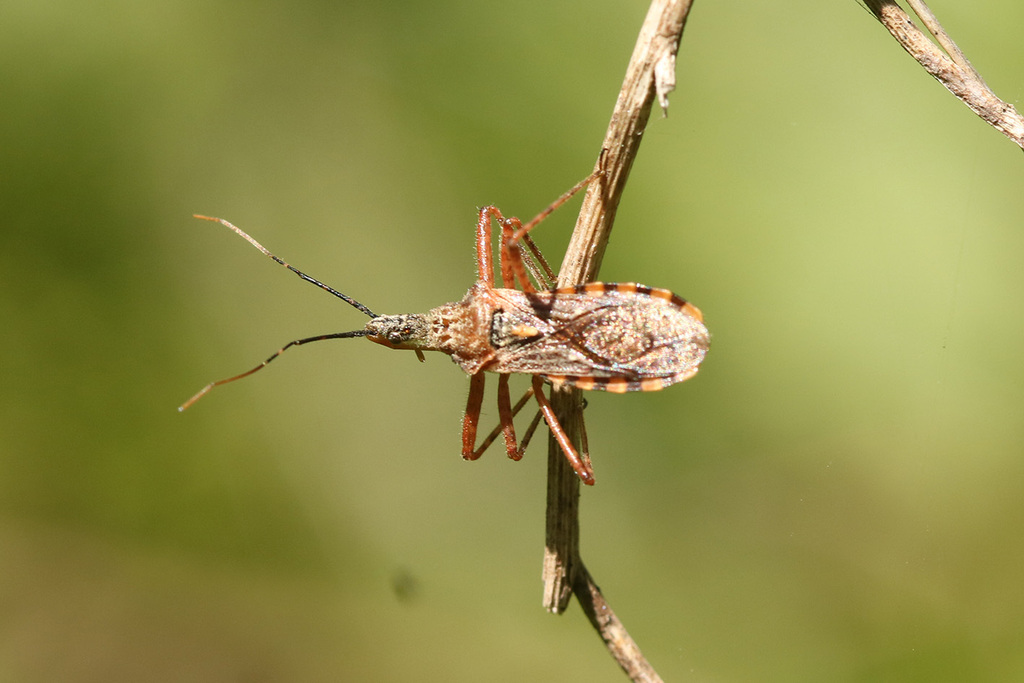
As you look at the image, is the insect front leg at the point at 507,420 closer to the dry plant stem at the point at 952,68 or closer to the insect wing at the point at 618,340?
the insect wing at the point at 618,340

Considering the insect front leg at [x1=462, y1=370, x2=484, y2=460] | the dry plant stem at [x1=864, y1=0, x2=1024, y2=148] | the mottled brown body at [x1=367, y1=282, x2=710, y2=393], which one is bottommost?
the insect front leg at [x1=462, y1=370, x2=484, y2=460]

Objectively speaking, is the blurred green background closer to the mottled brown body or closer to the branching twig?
the mottled brown body

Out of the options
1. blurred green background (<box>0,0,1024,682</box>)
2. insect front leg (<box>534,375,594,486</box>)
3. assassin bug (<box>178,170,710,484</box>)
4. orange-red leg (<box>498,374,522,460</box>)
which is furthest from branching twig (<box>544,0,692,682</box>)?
blurred green background (<box>0,0,1024,682</box>)

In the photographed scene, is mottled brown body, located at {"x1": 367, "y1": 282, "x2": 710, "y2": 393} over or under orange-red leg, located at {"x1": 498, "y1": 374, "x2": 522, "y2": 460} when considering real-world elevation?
over

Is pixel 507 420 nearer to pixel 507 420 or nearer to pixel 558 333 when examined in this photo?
pixel 507 420

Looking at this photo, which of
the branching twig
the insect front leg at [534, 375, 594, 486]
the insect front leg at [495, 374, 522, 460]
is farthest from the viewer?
the insect front leg at [495, 374, 522, 460]

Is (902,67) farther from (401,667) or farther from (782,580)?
(401,667)

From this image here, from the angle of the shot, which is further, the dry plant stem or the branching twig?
the branching twig
